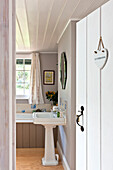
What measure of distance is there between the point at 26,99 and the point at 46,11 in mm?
3930

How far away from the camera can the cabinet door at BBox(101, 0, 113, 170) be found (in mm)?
1742

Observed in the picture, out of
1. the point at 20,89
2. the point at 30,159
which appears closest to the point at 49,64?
the point at 20,89

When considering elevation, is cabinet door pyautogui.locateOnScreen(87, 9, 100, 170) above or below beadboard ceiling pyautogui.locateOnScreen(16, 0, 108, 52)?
below

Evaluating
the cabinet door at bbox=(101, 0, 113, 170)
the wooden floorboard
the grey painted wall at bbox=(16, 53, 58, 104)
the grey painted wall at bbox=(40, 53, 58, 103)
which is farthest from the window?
the cabinet door at bbox=(101, 0, 113, 170)

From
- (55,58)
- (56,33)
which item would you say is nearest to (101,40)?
(56,33)

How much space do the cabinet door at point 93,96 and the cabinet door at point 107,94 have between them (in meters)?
0.09

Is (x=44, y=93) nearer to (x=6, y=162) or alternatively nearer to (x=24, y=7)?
(x=24, y=7)

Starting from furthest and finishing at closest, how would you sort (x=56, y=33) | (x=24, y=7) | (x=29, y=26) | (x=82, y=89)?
(x=56, y=33), (x=29, y=26), (x=24, y=7), (x=82, y=89)

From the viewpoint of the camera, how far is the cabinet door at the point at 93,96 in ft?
6.46

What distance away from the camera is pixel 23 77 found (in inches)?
264

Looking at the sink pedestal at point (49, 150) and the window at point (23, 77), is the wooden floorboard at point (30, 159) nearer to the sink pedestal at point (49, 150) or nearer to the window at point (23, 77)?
the sink pedestal at point (49, 150)

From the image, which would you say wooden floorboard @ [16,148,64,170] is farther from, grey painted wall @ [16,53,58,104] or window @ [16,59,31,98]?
window @ [16,59,31,98]

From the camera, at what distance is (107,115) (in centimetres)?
180

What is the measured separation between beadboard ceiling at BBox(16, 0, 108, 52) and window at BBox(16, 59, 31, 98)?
226 centimetres
